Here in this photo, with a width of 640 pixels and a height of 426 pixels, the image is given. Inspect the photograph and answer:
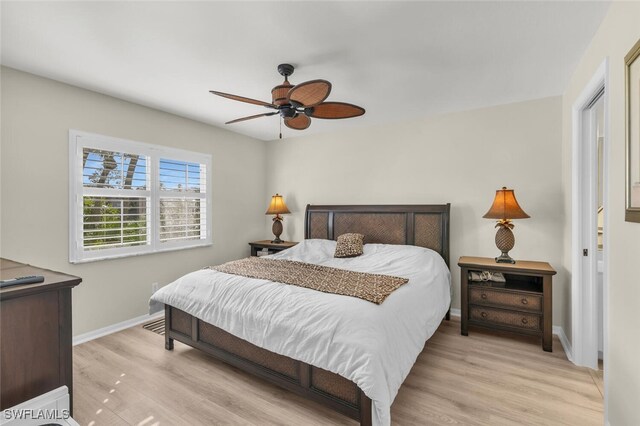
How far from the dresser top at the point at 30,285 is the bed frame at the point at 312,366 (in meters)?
1.13

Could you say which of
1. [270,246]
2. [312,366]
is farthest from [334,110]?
[270,246]

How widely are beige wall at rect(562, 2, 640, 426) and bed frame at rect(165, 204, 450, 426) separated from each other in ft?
4.22

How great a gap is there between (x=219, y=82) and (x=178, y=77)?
1.14 ft

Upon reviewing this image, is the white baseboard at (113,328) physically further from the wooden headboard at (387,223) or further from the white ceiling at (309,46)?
the white ceiling at (309,46)

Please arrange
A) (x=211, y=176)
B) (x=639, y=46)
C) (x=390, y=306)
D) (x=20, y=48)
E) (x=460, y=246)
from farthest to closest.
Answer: (x=211, y=176), (x=460, y=246), (x=20, y=48), (x=390, y=306), (x=639, y=46)

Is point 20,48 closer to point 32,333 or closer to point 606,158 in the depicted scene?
point 32,333

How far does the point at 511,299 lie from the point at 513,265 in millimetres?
322

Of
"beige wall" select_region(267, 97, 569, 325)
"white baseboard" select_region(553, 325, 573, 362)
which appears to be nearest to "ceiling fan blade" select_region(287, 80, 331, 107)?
"beige wall" select_region(267, 97, 569, 325)

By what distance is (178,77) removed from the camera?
2670 millimetres

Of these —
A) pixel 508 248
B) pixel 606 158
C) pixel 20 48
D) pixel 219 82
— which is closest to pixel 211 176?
pixel 219 82

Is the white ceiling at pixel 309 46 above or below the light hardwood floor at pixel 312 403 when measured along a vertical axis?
above

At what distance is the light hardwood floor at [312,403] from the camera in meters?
1.86

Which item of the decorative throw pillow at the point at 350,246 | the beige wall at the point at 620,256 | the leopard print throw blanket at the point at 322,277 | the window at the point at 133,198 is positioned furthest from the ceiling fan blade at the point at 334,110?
the window at the point at 133,198

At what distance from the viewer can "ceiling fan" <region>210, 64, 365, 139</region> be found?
1.93 metres
